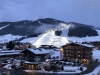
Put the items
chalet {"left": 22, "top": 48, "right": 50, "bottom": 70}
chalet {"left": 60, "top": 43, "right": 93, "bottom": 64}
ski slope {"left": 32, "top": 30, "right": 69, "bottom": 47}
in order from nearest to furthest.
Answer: chalet {"left": 22, "top": 48, "right": 50, "bottom": 70}, chalet {"left": 60, "top": 43, "right": 93, "bottom": 64}, ski slope {"left": 32, "top": 30, "right": 69, "bottom": 47}

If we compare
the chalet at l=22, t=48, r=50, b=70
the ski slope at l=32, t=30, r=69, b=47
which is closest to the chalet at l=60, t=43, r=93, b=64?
the chalet at l=22, t=48, r=50, b=70

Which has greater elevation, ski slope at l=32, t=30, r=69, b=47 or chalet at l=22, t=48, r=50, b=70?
ski slope at l=32, t=30, r=69, b=47

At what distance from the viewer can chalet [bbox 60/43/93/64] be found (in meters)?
41.9

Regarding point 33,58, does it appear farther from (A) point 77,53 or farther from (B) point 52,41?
(B) point 52,41

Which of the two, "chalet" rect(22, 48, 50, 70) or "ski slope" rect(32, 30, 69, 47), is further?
"ski slope" rect(32, 30, 69, 47)

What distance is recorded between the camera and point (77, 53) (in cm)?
4241

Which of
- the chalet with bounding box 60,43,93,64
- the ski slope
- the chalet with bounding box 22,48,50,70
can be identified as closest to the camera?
the chalet with bounding box 22,48,50,70

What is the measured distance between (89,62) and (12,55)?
1821cm

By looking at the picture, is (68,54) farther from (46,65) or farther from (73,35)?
(73,35)

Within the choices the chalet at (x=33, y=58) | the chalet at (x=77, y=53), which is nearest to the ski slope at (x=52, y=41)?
the chalet at (x=77, y=53)

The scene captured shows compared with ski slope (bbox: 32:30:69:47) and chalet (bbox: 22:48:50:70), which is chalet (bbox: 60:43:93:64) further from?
ski slope (bbox: 32:30:69:47)

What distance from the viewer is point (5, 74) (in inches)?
1047

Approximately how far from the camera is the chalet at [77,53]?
4188 centimetres

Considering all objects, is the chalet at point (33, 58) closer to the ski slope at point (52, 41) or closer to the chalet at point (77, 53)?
the chalet at point (77, 53)
